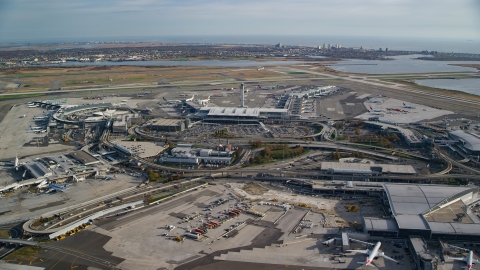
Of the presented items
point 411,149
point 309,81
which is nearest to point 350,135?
point 411,149

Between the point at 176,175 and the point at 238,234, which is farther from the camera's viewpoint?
the point at 176,175

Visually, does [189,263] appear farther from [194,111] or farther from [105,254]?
[194,111]

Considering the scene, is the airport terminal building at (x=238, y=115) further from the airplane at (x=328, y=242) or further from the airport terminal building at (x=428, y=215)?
the airplane at (x=328, y=242)

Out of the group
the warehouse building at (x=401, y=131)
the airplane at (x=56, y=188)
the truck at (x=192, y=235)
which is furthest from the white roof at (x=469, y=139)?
the airplane at (x=56, y=188)

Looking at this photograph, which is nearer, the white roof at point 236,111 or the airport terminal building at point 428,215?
the airport terminal building at point 428,215

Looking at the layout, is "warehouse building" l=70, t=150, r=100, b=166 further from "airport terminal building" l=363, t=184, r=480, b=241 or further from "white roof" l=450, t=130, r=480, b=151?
"white roof" l=450, t=130, r=480, b=151

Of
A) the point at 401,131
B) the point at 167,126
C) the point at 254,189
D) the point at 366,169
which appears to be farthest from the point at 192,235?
the point at 401,131

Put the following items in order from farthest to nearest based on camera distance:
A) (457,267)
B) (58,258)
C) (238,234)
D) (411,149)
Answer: (411,149) < (238,234) < (58,258) < (457,267)
